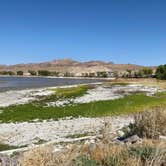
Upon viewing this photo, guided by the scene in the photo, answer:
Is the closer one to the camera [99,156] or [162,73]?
[99,156]

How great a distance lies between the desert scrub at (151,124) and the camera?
14461 millimetres

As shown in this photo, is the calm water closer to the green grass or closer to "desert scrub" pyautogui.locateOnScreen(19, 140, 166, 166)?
the green grass

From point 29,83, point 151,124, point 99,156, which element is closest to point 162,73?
point 29,83

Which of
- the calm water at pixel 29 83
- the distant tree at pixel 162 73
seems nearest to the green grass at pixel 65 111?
the calm water at pixel 29 83

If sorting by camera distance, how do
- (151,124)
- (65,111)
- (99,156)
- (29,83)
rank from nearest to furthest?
(99,156)
(151,124)
(65,111)
(29,83)

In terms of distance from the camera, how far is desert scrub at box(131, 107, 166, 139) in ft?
47.4

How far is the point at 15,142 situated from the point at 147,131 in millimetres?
9003

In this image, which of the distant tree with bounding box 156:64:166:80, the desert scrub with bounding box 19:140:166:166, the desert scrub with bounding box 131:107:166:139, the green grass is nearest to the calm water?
the distant tree with bounding box 156:64:166:80

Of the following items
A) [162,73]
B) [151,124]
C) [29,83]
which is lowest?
[29,83]

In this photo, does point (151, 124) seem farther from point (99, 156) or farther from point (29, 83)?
point (29, 83)

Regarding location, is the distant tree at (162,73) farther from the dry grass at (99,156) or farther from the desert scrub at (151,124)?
the dry grass at (99,156)

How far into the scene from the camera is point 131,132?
16.1 m

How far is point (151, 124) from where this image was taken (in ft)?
47.4

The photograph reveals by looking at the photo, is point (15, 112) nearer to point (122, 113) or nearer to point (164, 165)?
point (122, 113)
